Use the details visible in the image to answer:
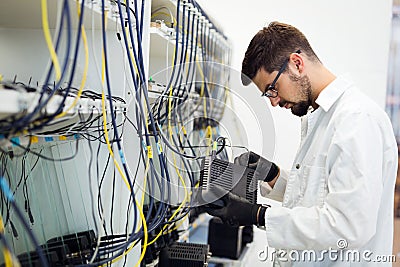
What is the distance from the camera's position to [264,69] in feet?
5.28

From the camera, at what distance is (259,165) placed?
75.6 inches

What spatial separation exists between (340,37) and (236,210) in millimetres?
2007

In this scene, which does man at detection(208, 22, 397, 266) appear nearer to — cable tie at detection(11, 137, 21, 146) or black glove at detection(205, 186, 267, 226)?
black glove at detection(205, 186, 267, 226)

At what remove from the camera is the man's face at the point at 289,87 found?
5.24 ft

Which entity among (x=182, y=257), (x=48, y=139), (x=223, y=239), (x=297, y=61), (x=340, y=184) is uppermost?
(x=297, y=61)

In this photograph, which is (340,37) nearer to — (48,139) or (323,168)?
(323,168)

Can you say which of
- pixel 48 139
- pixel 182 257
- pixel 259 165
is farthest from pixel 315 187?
pixel 48 139

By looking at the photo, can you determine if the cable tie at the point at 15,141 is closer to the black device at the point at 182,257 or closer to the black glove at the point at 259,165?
the black device at the point at 182,257

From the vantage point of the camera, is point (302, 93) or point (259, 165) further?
point (259, 165)

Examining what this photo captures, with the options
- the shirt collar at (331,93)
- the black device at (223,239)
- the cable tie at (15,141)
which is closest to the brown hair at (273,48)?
the shirt collar at (331,93)

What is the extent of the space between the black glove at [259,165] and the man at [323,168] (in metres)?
0.23

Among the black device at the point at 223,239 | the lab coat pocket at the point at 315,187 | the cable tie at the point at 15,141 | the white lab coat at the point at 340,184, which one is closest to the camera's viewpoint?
the cable tie at the point at 15,141

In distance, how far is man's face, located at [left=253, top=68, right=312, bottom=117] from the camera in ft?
5.24

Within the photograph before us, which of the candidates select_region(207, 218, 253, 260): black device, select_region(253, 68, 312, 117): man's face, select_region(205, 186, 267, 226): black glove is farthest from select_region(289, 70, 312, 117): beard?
select_region(207, 218, 253, 260): black device
